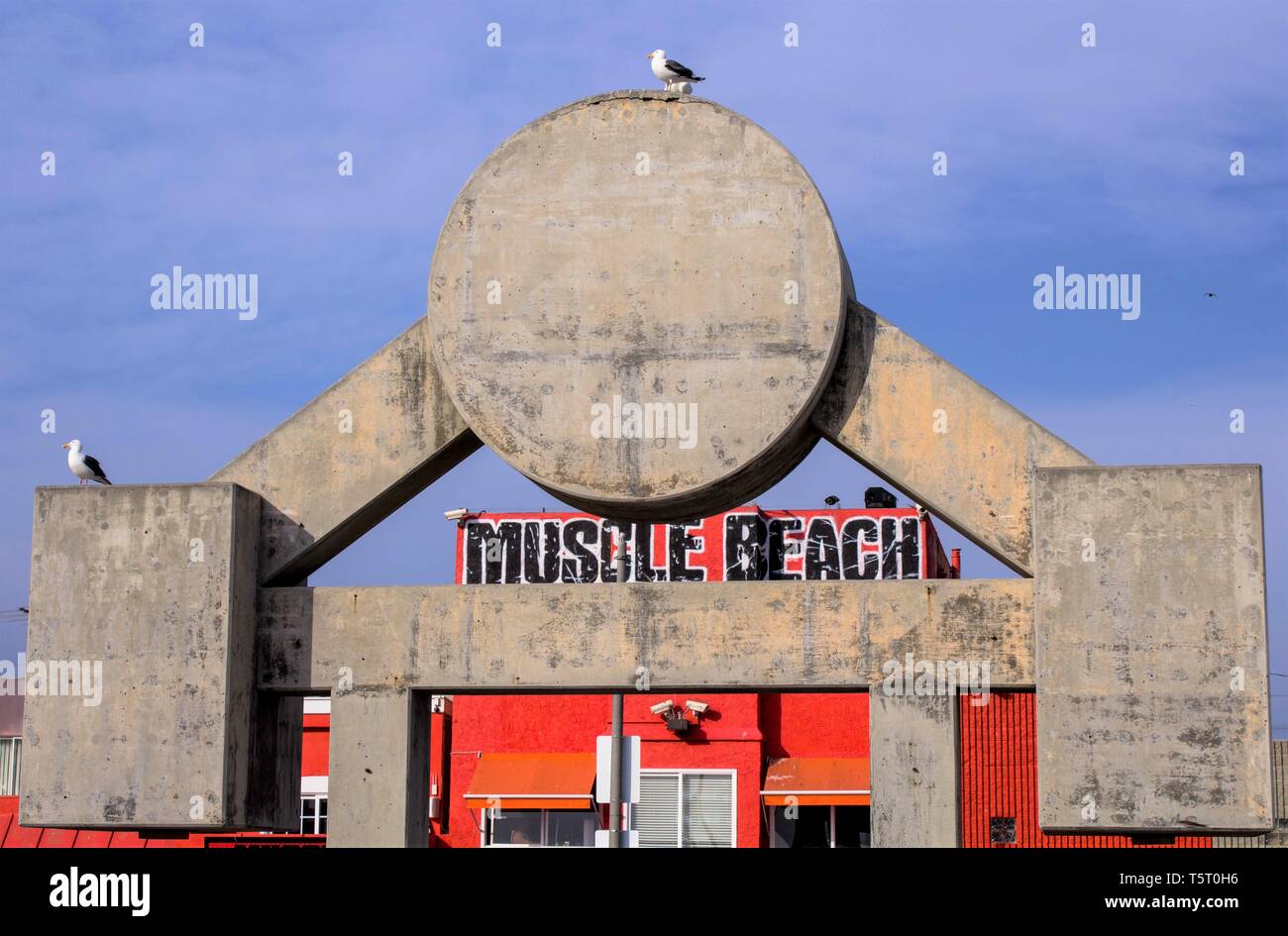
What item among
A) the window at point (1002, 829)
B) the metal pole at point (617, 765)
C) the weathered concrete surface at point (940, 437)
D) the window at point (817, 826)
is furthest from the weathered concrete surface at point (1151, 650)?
the window at point (817, 826)

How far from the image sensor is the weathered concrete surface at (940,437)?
1700 centimetres

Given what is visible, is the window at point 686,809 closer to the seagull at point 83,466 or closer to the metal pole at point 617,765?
the metal pole at point 617,765

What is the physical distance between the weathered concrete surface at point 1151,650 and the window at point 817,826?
22.1 metres

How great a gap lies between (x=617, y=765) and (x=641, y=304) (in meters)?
5.35

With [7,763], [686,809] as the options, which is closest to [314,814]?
[686,809]

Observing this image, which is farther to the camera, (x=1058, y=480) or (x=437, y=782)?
(x=437, y=782)

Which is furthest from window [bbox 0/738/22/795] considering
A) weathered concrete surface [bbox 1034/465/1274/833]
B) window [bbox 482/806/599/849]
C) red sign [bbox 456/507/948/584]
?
weathered concrete surface [bbox 1034/465/1274/833]

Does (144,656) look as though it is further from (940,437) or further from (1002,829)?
(1002,829)

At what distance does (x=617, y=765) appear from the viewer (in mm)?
20125

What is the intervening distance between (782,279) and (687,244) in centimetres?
94
